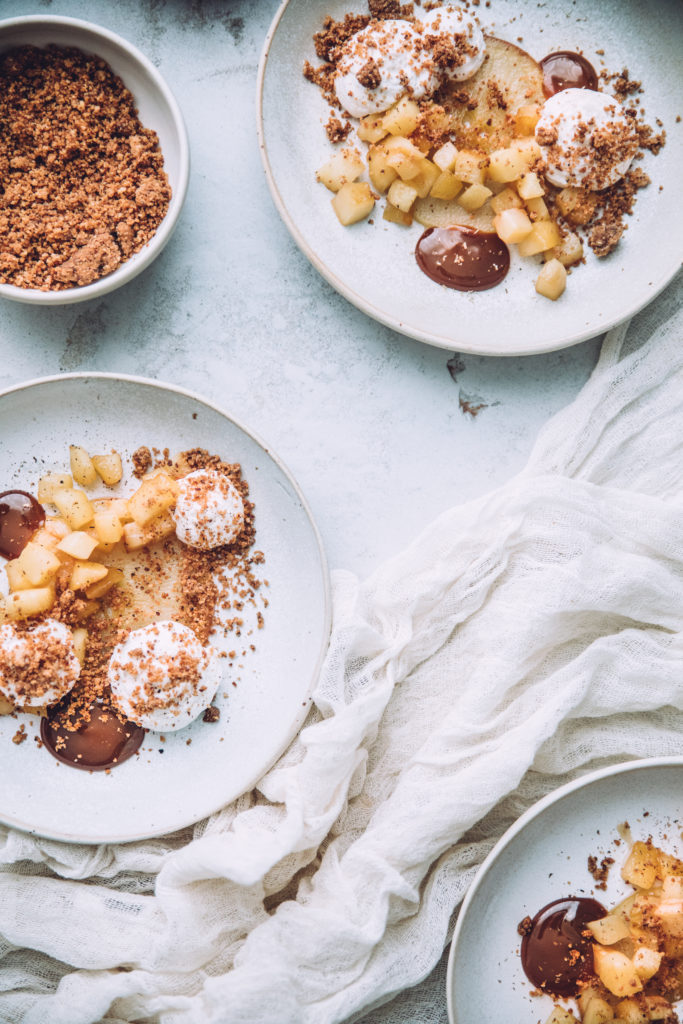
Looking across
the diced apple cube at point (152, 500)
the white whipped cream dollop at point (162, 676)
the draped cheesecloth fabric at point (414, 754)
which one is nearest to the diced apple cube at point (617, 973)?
the draped cheesecloth fabric at point (414, 754)

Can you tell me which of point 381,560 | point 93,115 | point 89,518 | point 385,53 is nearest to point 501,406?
point 381,560

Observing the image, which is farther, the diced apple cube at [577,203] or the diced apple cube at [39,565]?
the diced apple cube at [577,203]

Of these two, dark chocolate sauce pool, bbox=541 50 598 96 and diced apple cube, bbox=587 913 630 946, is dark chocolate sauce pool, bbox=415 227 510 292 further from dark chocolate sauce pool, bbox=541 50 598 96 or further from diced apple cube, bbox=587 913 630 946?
diced apple cube, bbox=587 913 630 946

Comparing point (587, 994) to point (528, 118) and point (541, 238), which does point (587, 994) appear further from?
point (528, 118)

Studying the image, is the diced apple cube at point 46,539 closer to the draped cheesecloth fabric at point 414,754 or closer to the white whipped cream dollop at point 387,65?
the draped cheesecloth fabric at point 414,754

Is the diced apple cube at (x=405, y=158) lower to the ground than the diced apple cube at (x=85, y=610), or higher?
higher

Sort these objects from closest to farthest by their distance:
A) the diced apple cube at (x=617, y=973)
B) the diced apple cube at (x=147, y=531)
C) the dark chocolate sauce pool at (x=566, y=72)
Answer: the diced apple cube at (x=617, y=973)
the diced apple cube at (x=147, y=531)
the dark chocolate sauce pool at (x=566, y=72)

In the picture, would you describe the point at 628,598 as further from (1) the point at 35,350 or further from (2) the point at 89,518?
(1) the point at 35,350
